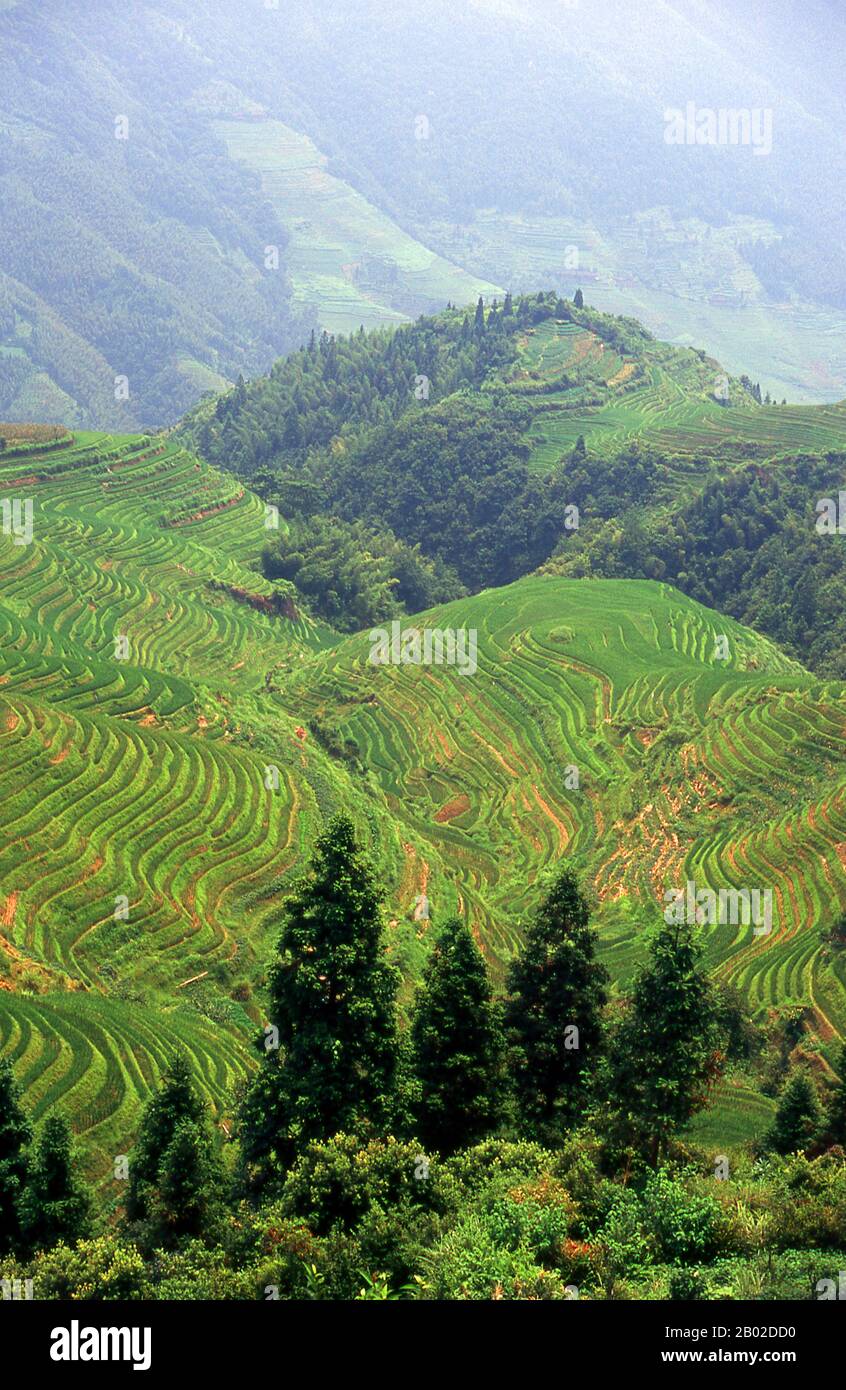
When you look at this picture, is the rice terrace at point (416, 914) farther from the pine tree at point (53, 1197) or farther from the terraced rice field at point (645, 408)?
the terraced rice field at point (645, 408)

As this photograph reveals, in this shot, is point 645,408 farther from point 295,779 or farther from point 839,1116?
point 839,1116

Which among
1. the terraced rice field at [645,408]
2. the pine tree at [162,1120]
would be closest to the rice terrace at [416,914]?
the pine tree at [162,1120]

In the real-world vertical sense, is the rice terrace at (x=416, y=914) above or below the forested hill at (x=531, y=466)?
below

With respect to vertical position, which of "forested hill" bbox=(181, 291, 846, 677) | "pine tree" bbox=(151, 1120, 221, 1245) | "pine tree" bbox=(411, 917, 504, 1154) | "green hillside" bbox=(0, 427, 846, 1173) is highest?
"forested hill" bbox=(181, 291, 846, 677)

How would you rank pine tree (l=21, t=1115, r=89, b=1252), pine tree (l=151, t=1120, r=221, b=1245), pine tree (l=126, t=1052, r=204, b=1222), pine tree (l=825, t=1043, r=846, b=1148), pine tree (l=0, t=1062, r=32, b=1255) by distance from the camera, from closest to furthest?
1. pine tree (l=21, t=1115, r=89, b=1252)
2. pine tree (l=0, t=1062, r=32, b=1255)
3. pine tree (l=151, t=1120, r=221, b=1245)
4. pine tree (l=126, t=1052, r=204, b=1222)
5. pine tree (l=825, t=1043, r=846, b=1148)

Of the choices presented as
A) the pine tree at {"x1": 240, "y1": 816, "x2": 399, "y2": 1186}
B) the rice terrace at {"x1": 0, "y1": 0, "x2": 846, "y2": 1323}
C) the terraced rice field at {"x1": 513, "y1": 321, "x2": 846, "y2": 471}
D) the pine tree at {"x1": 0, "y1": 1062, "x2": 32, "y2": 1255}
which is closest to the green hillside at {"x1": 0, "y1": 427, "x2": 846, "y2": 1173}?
the rice terrace at {"x1": 0, "y1": 0, "x2": 846, "y2": 1323}

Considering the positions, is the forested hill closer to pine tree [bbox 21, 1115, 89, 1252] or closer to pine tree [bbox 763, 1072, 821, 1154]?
pine tree [bbox 763, 1072, 821, 1154]
